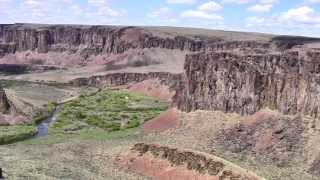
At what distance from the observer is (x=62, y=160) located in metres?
78.5

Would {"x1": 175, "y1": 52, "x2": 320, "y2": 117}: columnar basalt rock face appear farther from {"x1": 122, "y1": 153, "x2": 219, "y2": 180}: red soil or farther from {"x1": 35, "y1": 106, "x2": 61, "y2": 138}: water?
{"x1": 35, "y1": 106, "x2": 61, "y2": 138}: water

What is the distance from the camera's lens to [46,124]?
110500 millimetres

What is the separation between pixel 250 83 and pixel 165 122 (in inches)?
568

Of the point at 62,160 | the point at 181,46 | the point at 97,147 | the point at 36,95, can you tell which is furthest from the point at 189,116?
the point at 181,46

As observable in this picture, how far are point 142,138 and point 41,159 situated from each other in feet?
53.5

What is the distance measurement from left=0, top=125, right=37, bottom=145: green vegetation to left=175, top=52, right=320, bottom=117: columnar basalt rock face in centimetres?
2320

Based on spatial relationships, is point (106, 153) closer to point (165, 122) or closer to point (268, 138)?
point (165, 122)

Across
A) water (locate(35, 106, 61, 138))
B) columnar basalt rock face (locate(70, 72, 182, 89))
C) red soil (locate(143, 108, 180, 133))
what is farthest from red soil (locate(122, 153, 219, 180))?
columnar basalt rock face (locate(70, 72, 182, 89))

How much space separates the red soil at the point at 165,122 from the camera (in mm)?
91856

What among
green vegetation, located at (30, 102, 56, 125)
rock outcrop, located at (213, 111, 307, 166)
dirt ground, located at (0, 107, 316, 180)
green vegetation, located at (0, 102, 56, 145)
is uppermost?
rock outcrop, located at (213, 111, 307, 166)

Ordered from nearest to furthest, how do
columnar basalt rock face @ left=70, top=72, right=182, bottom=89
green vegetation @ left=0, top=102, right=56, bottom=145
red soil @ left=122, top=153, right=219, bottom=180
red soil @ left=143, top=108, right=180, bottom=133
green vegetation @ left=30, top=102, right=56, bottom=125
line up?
red soil @ left=122, top=153, right=219, bottom=180, red soil @ left=143, top=108, right=180, bottom=133, green vegetation @ left=0, top=102, right=56, bottom=145, green vegetation @ left=30, top=102, right=56, bottom=125, columnar basalt rock face @ left=70, top=72, right=182, bottom=89

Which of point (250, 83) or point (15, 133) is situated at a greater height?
point (250, 83)

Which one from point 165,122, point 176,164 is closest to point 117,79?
point 165,122

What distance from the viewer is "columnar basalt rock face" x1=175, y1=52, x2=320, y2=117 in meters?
78.0
